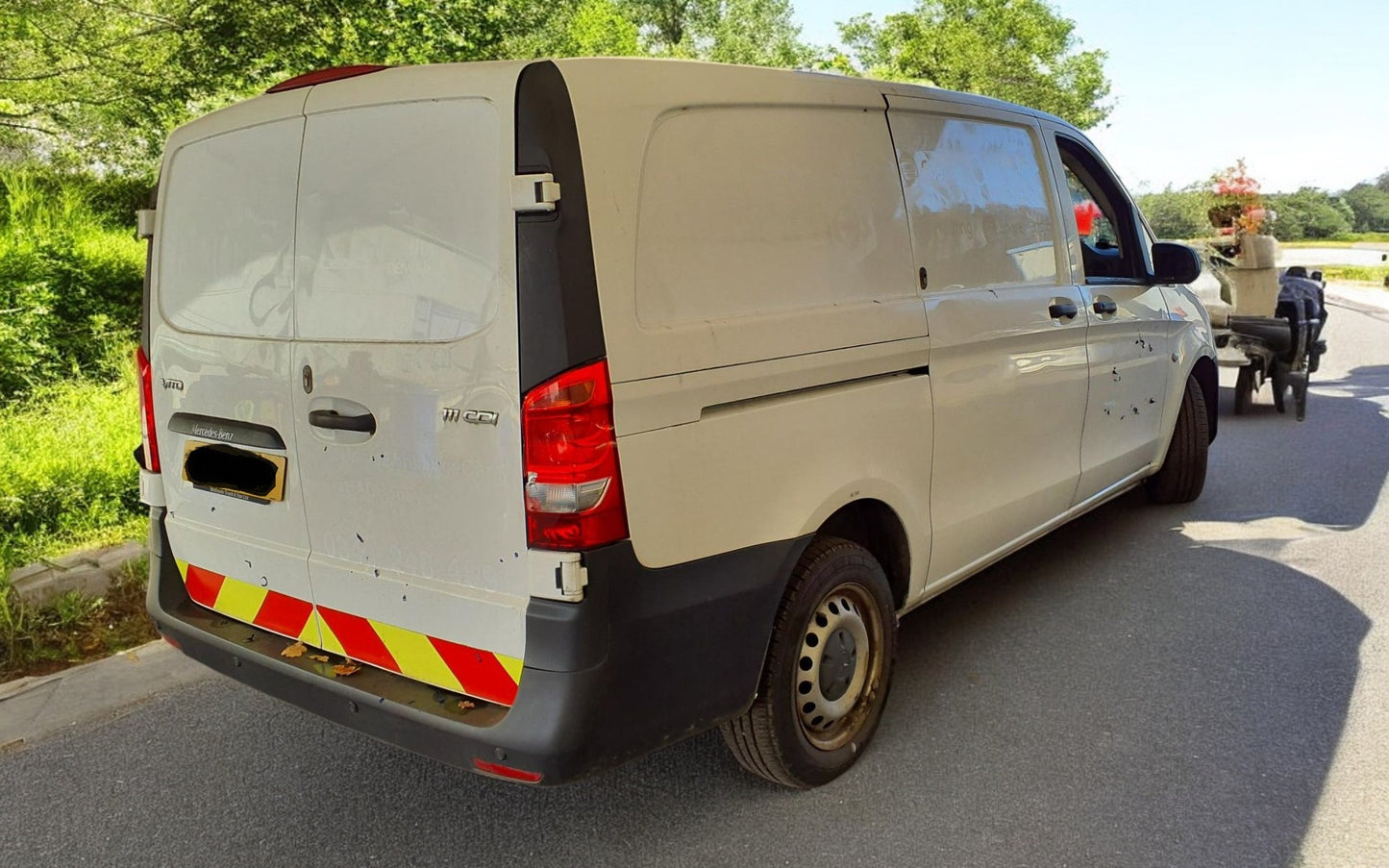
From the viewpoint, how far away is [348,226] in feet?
8.63

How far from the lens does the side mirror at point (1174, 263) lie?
4.99m

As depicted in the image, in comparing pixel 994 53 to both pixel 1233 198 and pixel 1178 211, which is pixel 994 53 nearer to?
pixel 1178 211

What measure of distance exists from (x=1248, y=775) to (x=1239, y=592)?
5.89ft

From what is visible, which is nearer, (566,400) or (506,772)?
(566,400)

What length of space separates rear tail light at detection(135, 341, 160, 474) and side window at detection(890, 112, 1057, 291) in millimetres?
2498

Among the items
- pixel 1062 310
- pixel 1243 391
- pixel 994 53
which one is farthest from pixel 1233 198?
pixel 994 53

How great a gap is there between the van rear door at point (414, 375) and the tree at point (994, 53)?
39572mm

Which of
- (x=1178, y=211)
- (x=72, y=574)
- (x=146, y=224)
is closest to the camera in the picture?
(x=146, y=224)

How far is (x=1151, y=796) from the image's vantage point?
308cm

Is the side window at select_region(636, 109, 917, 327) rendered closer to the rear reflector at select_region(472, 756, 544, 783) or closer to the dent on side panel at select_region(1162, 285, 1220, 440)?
the rear reflector at select_region(472, 756, 544, 783)

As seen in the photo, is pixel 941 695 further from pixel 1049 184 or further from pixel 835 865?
pixel 1049 184

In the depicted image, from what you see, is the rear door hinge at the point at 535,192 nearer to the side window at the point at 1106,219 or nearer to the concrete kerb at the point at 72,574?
the side window at the point at 1106,219

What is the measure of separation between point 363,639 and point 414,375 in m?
0.78

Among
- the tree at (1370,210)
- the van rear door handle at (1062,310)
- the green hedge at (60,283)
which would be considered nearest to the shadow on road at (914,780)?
the van rear door handle at (1062,310)
